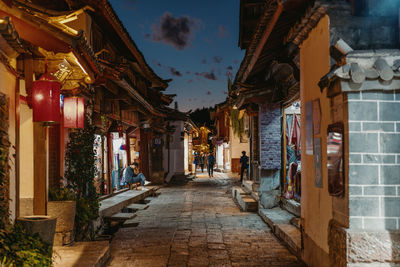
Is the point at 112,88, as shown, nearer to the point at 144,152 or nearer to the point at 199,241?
the point at 199,241

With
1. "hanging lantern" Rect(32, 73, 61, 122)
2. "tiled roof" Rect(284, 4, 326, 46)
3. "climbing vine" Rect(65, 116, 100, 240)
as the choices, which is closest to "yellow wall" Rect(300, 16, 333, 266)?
"tiled roof" Rect(284, 4, 326, 46)

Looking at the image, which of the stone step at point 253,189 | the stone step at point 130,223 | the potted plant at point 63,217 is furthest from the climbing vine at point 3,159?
the stone step at point 253,189

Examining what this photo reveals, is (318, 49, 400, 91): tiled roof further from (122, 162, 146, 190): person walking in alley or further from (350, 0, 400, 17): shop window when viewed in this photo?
(122, 162, 146, 190): person walking in alley

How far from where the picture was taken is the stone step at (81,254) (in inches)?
250

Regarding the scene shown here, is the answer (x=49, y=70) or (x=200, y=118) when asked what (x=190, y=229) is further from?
(x=200, y=118)

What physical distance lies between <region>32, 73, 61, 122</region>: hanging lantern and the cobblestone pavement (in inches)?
128

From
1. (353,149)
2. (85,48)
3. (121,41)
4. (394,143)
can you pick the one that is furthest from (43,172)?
(121,41)

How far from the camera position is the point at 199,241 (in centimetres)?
888

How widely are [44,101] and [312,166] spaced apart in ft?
15.9

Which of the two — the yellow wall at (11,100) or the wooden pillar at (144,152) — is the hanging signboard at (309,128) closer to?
the yellow wall at (11,100)

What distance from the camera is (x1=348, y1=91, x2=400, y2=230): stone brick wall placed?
15.6 feet

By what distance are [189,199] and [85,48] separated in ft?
38.7

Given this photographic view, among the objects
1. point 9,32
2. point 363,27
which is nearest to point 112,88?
point 9,32

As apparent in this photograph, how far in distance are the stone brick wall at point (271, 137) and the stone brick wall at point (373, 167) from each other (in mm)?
8469
